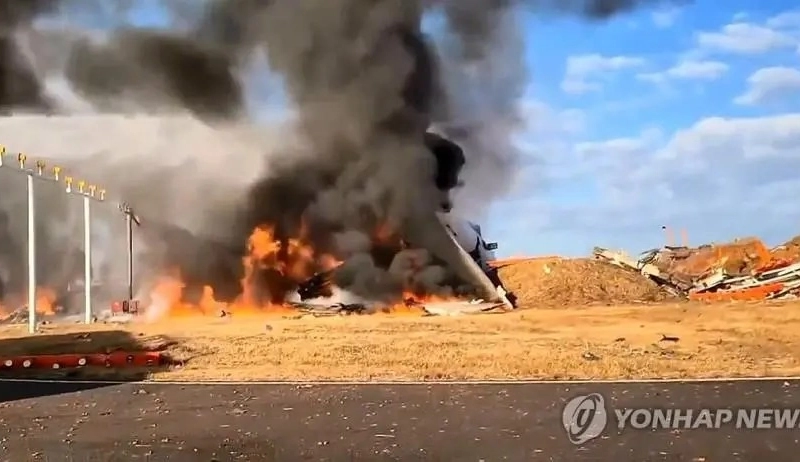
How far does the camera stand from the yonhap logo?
1115 cm

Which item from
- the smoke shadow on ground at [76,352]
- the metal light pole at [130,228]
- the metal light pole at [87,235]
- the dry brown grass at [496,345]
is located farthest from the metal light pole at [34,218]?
the smoke shadow on ground at [76,352]

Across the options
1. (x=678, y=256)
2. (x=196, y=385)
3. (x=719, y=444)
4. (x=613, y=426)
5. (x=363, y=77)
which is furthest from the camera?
(x=678, y=256)

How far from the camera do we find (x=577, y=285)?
3669 cm

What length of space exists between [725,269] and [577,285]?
8132 millimetres

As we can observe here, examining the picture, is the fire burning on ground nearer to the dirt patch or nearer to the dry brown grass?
the dirt patch

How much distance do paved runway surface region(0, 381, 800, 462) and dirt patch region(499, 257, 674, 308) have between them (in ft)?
65.8

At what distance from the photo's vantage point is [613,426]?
1153 centimetres

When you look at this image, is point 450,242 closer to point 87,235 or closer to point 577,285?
point 577,285

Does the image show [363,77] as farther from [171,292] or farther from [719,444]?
[719,444]

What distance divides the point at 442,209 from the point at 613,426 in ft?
100

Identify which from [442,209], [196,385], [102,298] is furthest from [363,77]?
[196,385]

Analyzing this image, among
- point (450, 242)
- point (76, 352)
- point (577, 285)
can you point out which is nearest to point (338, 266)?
point (450, 242)

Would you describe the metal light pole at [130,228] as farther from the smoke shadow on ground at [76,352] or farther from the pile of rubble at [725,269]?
the pile of rubble at [725,269]

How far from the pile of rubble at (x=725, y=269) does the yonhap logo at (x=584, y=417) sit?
71.3 feet
